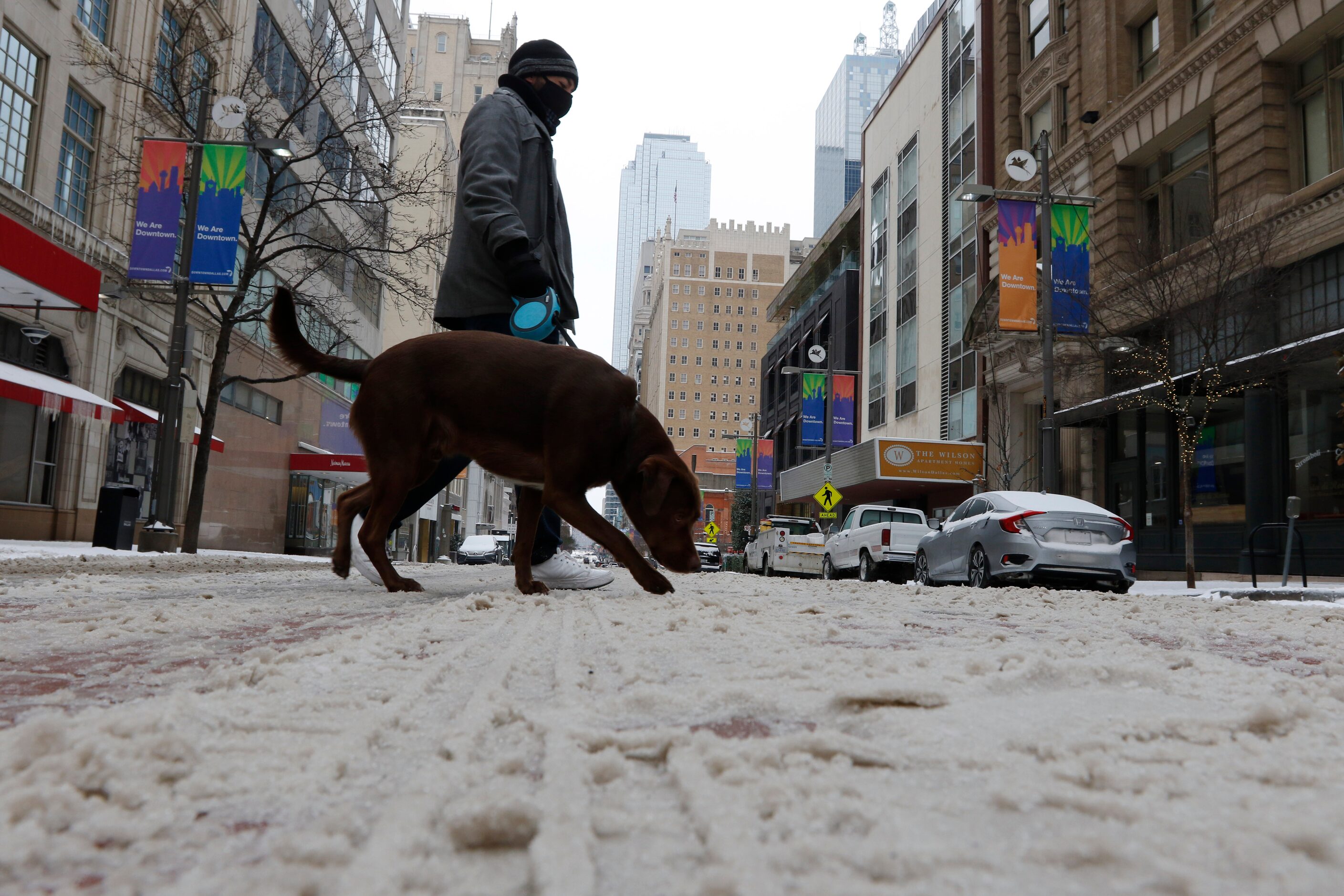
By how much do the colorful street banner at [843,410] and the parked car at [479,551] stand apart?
14.0 metres

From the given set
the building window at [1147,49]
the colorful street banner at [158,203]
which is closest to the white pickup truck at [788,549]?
the building window at [1147,49]

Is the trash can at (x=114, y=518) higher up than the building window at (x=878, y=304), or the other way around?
the building window at (x=878, y=304)

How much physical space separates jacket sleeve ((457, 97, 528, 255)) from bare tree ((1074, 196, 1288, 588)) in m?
12.4

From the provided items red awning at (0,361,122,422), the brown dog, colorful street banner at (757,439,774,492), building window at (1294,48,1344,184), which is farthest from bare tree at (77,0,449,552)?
colorful street banner at (757,439,774,492)

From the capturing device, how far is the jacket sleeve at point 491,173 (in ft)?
15.5

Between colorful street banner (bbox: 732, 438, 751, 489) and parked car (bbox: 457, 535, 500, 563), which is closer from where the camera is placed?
parked car (bbox: 457, 535, 500, 563)

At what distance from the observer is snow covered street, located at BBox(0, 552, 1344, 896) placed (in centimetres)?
81

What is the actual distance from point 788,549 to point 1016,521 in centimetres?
1371

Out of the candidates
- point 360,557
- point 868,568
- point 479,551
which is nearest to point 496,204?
point 360,557

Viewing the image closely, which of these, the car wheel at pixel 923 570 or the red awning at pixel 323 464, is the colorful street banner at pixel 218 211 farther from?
the red awning at pixel 323 464

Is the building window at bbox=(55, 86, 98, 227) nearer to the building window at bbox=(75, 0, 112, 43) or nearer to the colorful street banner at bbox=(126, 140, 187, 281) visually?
the building window at bbox=(75, 0, 112, 43)

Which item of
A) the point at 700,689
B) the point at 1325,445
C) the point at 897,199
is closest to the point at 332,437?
the point at 897,199

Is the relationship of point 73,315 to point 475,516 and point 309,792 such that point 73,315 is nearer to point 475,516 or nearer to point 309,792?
point 309,792

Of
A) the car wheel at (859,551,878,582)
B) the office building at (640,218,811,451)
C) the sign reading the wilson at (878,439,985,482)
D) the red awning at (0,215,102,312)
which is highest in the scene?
the office building at (640,218,811,451)
